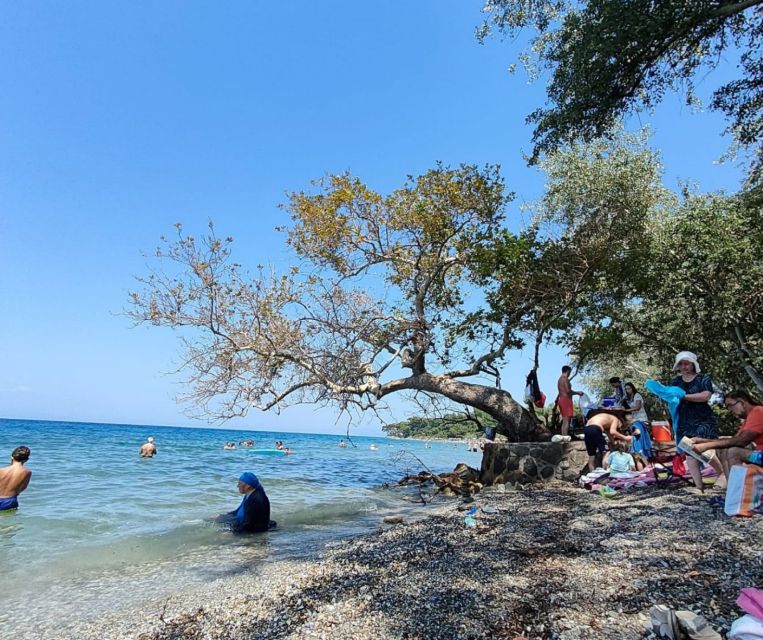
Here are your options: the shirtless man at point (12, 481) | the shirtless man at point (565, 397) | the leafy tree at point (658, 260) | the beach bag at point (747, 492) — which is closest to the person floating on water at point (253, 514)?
the shirtless man at point (12, 481)

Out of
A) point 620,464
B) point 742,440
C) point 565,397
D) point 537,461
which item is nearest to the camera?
point 742,440

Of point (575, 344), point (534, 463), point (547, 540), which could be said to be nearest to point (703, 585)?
point (547, 540)

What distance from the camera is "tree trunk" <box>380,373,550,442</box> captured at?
1311 cm

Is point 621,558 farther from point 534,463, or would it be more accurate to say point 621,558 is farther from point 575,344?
point 575,344

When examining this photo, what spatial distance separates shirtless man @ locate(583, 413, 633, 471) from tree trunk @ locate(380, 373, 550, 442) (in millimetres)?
3609

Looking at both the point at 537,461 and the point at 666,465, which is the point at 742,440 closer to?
the point at 666,465

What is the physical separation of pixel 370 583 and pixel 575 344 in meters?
14.2

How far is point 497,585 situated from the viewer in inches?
154

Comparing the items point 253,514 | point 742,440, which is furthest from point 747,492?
point 253,514

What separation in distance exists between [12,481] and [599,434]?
11416 mm

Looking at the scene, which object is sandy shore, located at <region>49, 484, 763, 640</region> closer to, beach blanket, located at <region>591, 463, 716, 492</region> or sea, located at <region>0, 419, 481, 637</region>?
sea, located at <region>0, 419, 481, 637</region>

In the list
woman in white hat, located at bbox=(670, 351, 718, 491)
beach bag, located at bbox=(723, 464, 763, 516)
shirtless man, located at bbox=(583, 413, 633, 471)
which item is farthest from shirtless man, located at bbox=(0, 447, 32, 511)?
woman in white hat, located at bbox=(670, 351, 718, 491)

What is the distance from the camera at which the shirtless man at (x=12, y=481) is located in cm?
875

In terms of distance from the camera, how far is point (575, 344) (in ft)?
54.3
